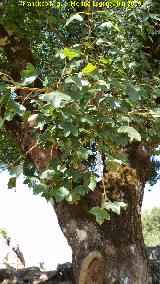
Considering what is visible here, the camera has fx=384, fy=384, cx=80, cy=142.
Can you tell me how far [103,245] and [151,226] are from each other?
37.1 m

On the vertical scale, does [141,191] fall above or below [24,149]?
below

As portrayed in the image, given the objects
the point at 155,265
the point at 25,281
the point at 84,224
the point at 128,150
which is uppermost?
the point at 128,150

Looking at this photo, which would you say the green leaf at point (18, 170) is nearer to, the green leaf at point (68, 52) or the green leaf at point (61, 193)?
the green leaf at point (61, 193)

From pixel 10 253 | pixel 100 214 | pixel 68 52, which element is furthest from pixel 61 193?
pixel 10 253

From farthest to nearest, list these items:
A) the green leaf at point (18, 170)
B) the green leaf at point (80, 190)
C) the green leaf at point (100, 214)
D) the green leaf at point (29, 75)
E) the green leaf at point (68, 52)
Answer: the green leaf at point (80, 190) → the green leaf at point (100, 214) → the green leaf at point (18, 170) → the green leaf at point (29, 75) → the green leaf at point (68, 52)

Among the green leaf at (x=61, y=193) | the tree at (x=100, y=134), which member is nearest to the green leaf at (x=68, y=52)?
A: the tree at (x=100, y=134)

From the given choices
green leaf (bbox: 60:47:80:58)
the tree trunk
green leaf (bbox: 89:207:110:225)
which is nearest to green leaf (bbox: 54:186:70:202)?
green leaf (bbox: 89:207:110:225)

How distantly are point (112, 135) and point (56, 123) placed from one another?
548mm

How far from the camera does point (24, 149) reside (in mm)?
7055

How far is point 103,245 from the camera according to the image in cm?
643

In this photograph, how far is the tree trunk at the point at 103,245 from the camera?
634 cm

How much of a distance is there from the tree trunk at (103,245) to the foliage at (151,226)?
32711mm

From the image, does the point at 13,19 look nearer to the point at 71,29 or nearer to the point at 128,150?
the point at 71,29

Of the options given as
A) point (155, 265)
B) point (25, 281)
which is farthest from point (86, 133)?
point (25, 281)
